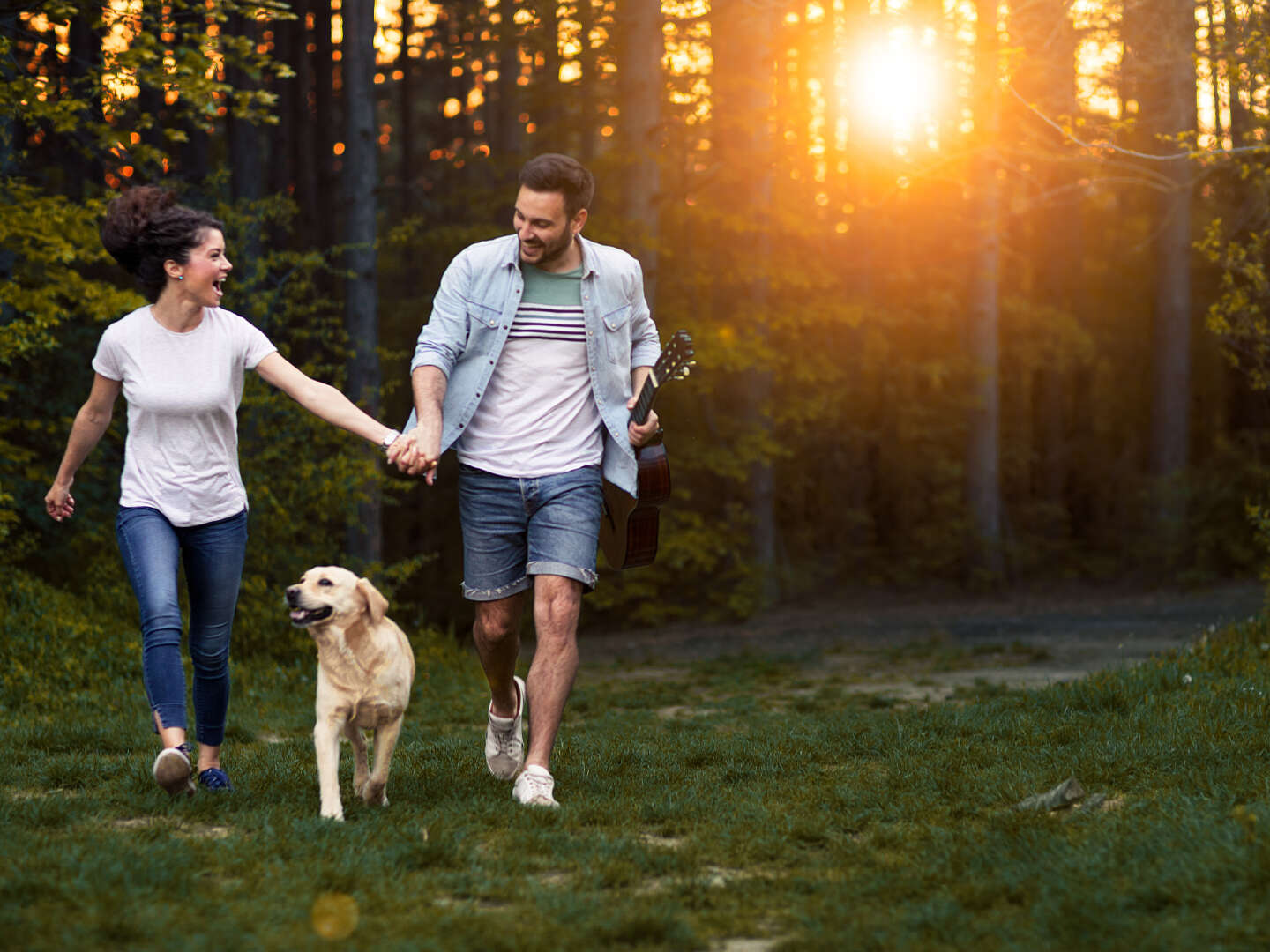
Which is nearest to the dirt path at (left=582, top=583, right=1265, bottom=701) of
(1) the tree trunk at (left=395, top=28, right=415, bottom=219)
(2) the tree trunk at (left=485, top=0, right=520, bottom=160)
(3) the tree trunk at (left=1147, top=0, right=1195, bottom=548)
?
(3) the tree trunk at (left=1147, top=0, right=1195, bottom=548)

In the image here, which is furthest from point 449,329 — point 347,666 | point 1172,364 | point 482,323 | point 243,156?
point 1172,364

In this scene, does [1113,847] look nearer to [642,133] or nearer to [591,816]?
[591,816]

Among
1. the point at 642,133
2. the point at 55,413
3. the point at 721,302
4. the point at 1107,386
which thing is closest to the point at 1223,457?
the point at 1107,386

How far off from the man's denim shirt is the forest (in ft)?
15.7

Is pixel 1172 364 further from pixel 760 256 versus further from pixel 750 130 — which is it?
pixel 750 130

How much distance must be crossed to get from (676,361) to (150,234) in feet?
6.97

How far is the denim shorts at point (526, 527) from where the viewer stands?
214 inches

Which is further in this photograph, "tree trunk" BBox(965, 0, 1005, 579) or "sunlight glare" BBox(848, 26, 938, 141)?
"tree trunk" BBox(965, 0, 1005, 579)

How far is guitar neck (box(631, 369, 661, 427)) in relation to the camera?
222 inches

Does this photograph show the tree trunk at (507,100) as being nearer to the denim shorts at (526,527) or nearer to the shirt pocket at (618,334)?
the shirt pocket at (618,334)

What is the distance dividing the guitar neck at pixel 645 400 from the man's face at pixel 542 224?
0.67 meters

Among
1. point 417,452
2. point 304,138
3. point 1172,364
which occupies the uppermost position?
point 304,138

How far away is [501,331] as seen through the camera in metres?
5.46

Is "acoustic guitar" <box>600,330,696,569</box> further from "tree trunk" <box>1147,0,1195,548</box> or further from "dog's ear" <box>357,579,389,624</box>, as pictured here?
"tree trunk" <box>1147,0,1195,548</box>
